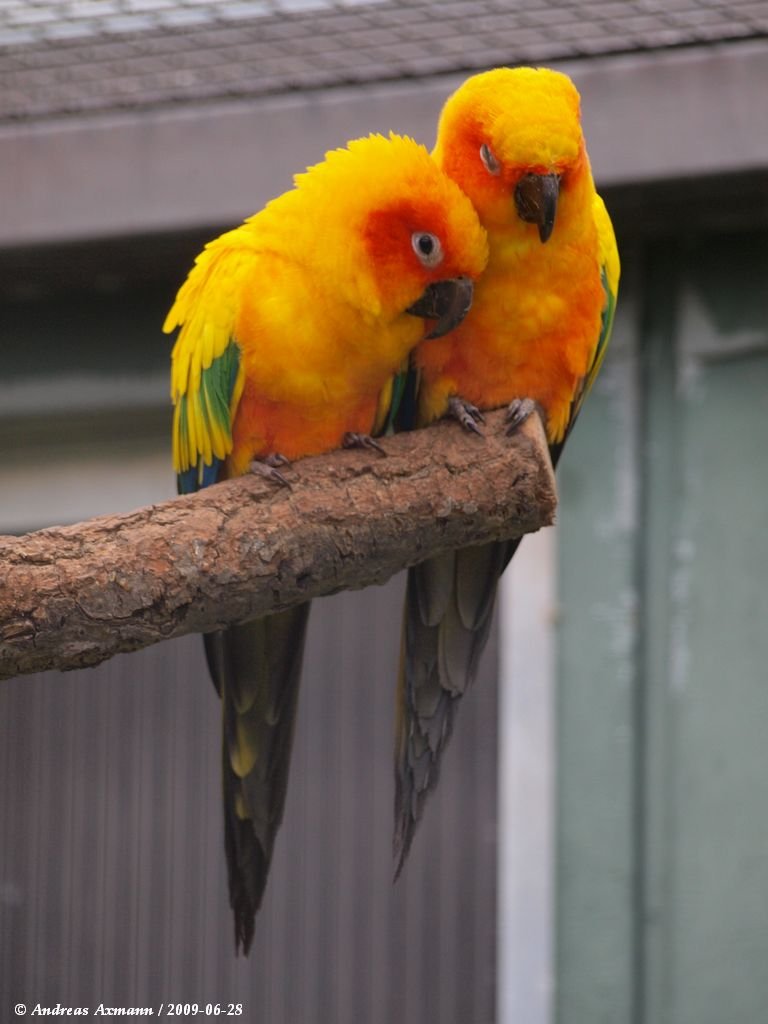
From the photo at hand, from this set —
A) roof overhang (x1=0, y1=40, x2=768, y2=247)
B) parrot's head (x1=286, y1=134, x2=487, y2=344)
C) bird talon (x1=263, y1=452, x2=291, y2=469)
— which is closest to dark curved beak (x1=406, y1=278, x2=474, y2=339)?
parrot's head (x1=286, y1=134, x2=487, y2=344)

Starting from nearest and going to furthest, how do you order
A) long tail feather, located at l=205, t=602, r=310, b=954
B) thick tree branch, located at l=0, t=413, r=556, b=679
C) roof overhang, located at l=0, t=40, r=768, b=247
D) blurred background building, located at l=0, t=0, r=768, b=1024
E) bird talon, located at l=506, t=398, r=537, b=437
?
thick tree branch, located at l=0, t=413, r=556, b=679 < bird talon, located at l=506, t=398, r=537, b=437 < long tail feather, located at l=205, t=602, r=310, b=954 < roof overhang, located at l=0, t=40, r=768, b=247 < blurred background building, located at l=0, t=0, r=768, b=1024

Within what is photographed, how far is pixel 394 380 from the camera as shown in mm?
2369

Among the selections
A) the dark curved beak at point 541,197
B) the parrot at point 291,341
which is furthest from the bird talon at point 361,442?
the dark curved beak at point 541,197

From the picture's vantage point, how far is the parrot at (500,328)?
212cm

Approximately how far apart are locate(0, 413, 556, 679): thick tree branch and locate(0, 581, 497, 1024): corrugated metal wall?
63.0 inches

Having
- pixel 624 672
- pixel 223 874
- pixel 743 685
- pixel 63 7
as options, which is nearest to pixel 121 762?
pixel 223 874

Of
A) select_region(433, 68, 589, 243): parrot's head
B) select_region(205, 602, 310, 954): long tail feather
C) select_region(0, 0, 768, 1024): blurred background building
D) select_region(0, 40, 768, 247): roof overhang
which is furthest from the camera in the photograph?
select_region(0, 0, 768, 1024): blurred background building

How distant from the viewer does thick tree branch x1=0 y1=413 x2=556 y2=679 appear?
6.32 ft

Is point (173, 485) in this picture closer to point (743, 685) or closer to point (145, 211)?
point (145, 211)

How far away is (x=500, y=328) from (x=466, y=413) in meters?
0.14

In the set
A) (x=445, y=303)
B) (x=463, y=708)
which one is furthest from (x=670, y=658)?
(x=445, y=303)

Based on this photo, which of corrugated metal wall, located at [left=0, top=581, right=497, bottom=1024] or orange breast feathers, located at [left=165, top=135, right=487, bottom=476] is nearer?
orange breast feathers, located at [left=165, top=135, right=487, bottom=476]

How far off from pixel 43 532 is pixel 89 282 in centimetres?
229

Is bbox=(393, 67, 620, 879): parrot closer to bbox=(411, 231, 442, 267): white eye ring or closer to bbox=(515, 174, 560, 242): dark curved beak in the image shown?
bbox=(515, 174, 560, 242): dark curved beak
